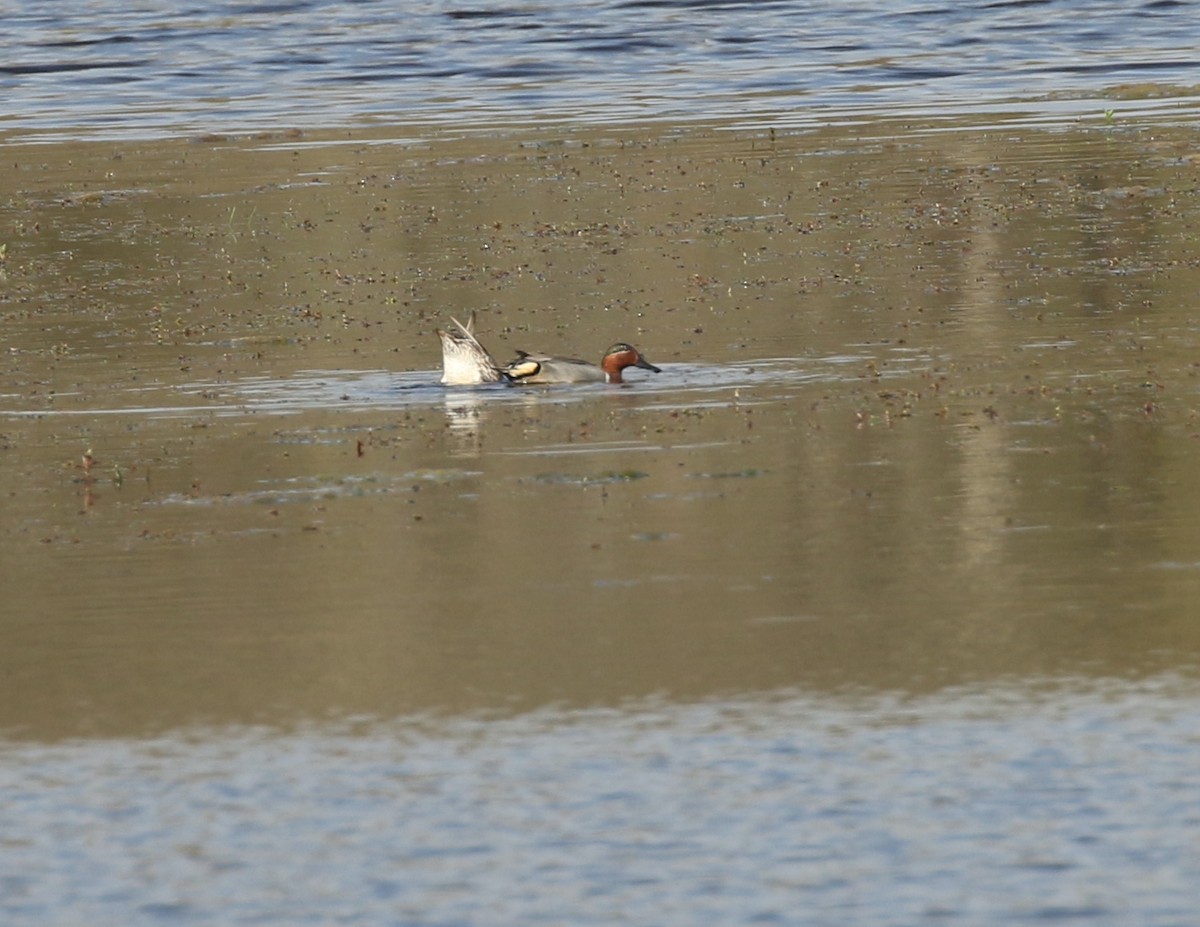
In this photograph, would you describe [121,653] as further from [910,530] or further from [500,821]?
[910,530]

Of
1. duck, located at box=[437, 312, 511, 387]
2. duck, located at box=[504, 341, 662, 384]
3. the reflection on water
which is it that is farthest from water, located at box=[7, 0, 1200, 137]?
the reflection on water

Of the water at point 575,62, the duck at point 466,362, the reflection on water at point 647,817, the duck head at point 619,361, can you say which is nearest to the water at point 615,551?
the reflection on water at point 647,817

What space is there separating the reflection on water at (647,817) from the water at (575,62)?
27.1 metres

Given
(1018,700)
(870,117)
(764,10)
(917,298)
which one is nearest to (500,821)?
(1018,700)

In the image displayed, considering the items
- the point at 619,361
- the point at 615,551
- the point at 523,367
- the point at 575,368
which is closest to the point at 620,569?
the point at 615,551

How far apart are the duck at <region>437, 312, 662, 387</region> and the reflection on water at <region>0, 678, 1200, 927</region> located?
26.8 feet

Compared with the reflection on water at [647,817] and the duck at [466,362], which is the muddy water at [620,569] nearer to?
the reflection on water at [647,817]

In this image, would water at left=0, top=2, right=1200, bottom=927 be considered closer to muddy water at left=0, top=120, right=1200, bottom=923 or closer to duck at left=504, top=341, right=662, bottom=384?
muddy water at left=0, top=120, right=1200, bottom=923

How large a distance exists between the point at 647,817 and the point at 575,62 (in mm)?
40468

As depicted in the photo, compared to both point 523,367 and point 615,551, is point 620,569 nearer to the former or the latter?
point 615,551

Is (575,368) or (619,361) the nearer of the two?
(619,361)

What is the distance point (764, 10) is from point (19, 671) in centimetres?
4633

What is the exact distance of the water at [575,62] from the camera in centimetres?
3881

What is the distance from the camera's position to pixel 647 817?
7699 mm
